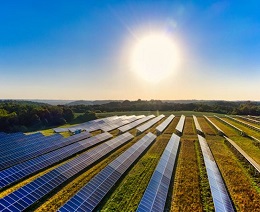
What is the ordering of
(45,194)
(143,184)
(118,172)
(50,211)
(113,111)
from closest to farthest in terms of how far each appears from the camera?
(50,211), (45,194), (143,184), (118,172), (113,111)

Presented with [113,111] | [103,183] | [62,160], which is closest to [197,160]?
[103,183]

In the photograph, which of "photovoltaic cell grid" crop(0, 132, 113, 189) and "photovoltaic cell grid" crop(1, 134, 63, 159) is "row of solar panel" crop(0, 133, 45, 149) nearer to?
"photovoltaic cell grid" crop(1, 134, 63, 159)

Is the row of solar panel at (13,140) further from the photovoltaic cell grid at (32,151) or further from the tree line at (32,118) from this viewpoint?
the tree line at (32,118)

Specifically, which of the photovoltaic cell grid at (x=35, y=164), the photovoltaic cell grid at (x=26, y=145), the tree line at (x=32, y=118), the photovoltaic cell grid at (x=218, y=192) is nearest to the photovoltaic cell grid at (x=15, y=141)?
the photovoltaic cell grid at (x=26, y=145)

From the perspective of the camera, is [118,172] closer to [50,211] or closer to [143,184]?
[143,184]

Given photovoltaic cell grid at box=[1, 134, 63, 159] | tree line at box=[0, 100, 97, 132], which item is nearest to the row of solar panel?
photovoltaic cell grid at box=[1, 134, 63, 159]

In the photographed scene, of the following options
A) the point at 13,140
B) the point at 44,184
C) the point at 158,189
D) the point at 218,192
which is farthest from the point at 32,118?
the point at 218,192
